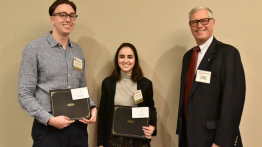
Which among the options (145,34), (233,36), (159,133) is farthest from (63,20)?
(233,36)

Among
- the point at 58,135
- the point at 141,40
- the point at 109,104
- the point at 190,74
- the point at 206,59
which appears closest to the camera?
the point at 58,135

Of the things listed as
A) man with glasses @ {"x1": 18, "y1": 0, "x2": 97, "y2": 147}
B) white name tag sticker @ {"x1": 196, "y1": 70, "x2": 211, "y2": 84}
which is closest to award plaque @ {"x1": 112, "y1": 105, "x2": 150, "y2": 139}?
man with glasses @ {"x1": 18, "y1": 0, "x2": 97, "y2": 147}

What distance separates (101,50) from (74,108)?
2.99 feet

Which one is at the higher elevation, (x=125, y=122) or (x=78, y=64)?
(x=78, y=64)

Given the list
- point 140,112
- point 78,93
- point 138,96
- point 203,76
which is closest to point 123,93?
point 138,96

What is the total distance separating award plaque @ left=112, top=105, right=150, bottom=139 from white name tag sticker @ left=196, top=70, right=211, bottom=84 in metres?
0.65

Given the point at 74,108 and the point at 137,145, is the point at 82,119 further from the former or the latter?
the point at 137,145

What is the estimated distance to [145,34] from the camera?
2312mm

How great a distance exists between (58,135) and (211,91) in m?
1.36

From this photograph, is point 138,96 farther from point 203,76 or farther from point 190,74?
point 203,76

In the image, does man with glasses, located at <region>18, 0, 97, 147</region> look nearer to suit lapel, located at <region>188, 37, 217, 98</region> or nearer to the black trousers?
the black trousers

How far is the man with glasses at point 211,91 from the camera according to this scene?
1.56 m

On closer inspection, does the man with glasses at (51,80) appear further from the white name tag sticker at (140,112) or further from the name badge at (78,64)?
the white name tag sticker at (140,112)

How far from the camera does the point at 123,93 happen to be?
203 centimetres
